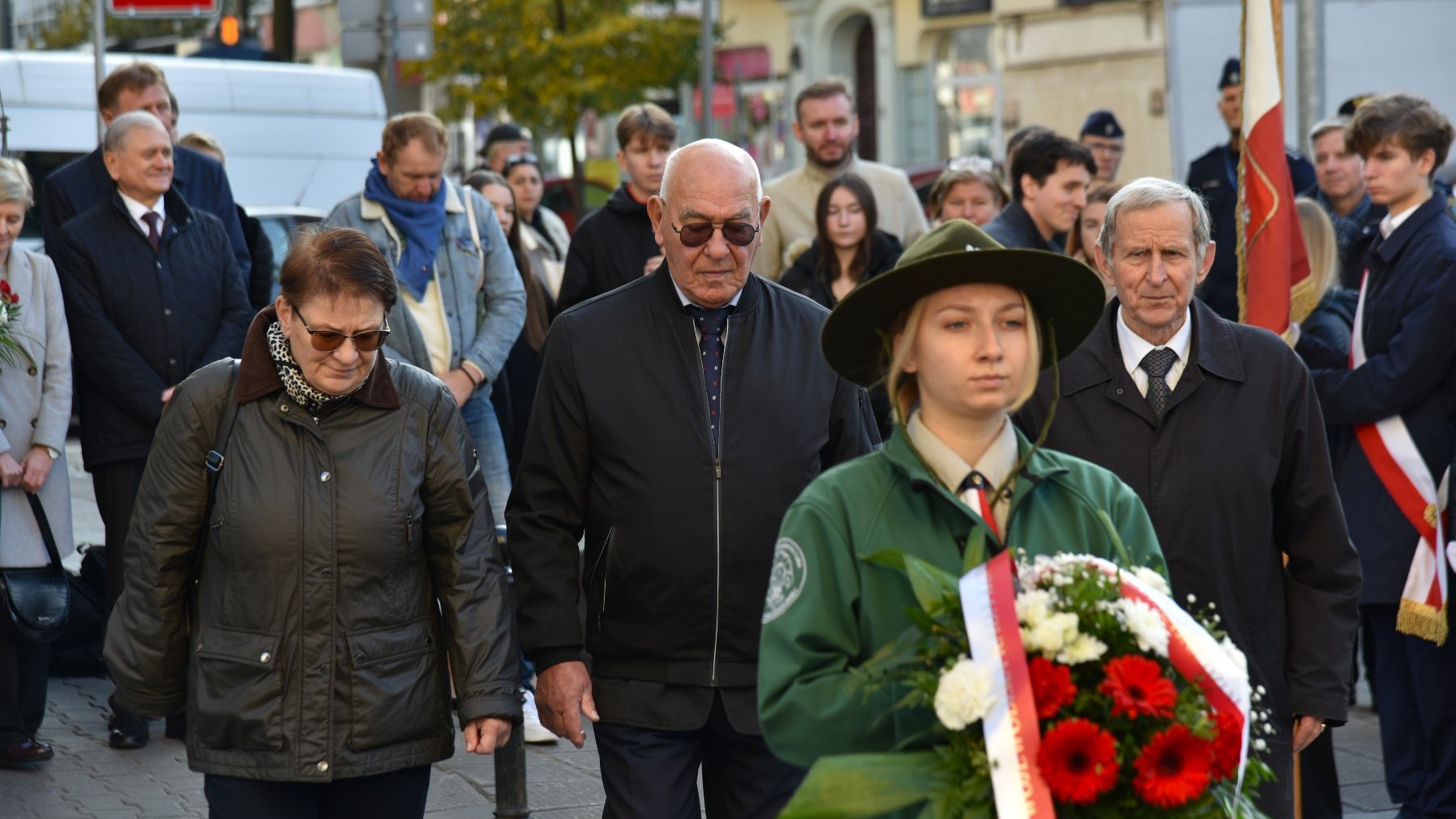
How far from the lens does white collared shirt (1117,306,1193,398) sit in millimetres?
4621

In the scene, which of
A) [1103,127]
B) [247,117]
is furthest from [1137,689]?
[247,117]

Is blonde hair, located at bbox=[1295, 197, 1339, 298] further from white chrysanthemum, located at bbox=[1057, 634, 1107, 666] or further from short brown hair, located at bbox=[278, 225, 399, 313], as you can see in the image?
white chrysanthemum, located at bbox=[1057, 634, 1107, 666]

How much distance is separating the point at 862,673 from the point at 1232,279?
7.59 m

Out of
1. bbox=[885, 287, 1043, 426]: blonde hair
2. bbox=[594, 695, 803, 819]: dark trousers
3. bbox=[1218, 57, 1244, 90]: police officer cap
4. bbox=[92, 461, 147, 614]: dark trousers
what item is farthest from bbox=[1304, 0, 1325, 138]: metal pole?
bbox=[885, 287, 1043, 426]: blonde hair

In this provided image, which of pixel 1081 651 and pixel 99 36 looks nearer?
pixel 1081 651

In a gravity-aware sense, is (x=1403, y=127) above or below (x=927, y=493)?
above

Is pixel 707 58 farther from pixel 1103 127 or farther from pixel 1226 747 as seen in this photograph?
pixel 1226 747

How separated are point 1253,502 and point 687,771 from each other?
4.88ft

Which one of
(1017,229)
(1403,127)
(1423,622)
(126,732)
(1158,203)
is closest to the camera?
(1158,203)

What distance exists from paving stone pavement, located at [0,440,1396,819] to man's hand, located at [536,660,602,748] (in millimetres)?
2099

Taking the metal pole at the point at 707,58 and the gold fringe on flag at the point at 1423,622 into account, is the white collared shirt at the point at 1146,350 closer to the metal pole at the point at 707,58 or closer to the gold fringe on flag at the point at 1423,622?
the gold fringe on flag at the point at 1423,622

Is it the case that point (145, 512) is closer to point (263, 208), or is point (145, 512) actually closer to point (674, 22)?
point (263, 208)

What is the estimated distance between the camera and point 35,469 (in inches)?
273

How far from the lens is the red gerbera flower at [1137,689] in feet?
9.16
